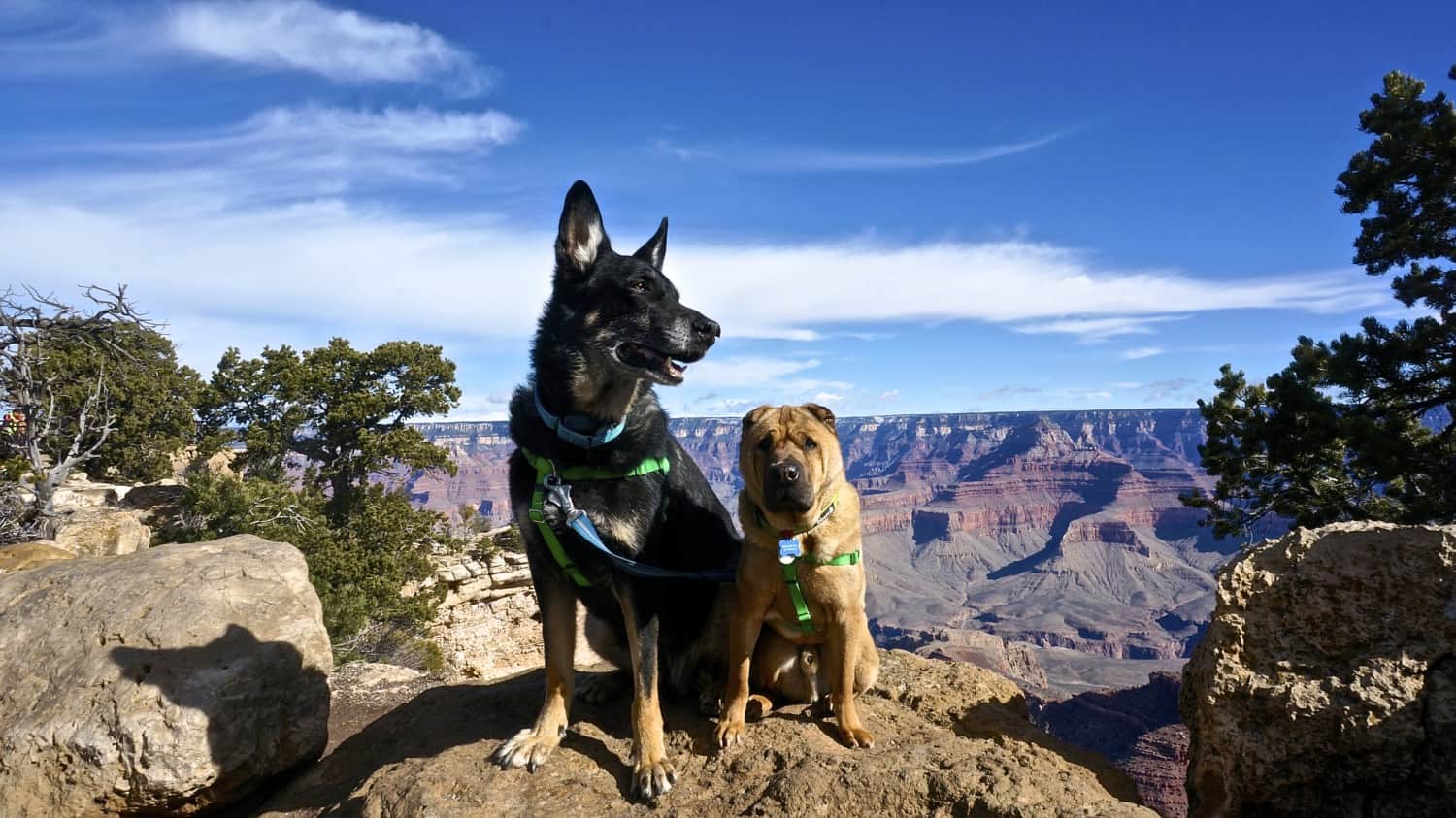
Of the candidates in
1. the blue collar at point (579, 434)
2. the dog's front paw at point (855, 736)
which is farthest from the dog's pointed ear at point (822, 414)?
the dog's front paw at point (855, 736)

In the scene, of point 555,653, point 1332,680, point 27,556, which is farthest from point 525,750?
point 27,556

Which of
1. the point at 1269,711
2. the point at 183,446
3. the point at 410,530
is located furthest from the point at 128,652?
the point at 183,446

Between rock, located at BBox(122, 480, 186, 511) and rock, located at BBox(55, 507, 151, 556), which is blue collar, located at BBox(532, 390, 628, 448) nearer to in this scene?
rock, located at BBox(55, 507, 151, 556)

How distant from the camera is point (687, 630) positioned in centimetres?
512

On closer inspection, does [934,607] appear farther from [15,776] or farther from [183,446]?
[15,776]

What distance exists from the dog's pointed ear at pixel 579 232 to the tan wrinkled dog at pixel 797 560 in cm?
145

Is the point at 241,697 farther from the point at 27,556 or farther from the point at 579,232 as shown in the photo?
the point at 27,556

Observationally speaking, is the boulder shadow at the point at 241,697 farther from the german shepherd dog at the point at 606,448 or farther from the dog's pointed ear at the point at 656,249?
the dog's pointed ear at the point at 656,249

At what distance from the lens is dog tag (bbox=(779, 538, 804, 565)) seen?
441cm

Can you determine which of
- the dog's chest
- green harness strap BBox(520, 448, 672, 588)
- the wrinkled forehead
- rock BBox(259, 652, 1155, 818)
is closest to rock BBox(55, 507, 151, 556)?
rock BBox(259, 652, 1155, 818)

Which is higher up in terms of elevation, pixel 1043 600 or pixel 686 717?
pixel 686 717

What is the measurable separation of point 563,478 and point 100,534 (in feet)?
70.5

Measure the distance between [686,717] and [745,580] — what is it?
1.12m

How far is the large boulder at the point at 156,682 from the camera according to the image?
5078mm
